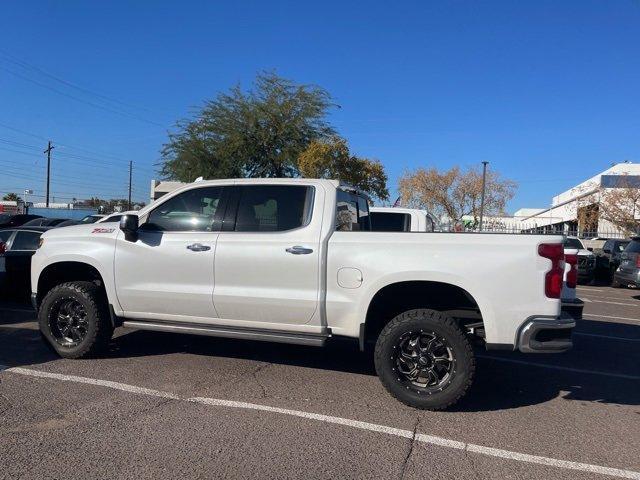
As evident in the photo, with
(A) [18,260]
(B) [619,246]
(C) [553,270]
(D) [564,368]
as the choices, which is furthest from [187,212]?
(B) [619,246]

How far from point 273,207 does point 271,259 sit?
1.97 ft

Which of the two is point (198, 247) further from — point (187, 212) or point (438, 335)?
point (438, 335)

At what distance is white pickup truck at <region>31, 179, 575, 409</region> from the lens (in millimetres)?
4785

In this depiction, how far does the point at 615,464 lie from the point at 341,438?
6.52 feet

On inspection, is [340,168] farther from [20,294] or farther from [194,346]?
[194,346]

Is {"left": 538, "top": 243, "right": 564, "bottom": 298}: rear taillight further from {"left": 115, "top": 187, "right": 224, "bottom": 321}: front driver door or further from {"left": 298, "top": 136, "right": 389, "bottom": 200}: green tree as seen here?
{"left": 298, "top": 136, "right": 389, "bottom": 200}: green tree

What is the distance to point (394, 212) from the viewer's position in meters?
10.4

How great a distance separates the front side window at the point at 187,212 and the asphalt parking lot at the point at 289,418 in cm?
155

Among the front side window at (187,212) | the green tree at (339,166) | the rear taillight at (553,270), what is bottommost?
the rear taillight at (553,270)

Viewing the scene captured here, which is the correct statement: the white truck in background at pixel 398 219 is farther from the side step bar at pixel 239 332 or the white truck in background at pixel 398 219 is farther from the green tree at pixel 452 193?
the green tree at pixel 452 193

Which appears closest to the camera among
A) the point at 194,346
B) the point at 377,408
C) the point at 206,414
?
the point at 206,414

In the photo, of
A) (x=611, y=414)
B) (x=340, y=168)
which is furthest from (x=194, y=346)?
(x=340, y=168)

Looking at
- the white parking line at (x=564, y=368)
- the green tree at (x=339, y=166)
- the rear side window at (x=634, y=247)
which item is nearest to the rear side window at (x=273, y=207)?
the white parking line at (x=564, y=368)

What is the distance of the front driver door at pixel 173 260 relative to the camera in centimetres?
572
